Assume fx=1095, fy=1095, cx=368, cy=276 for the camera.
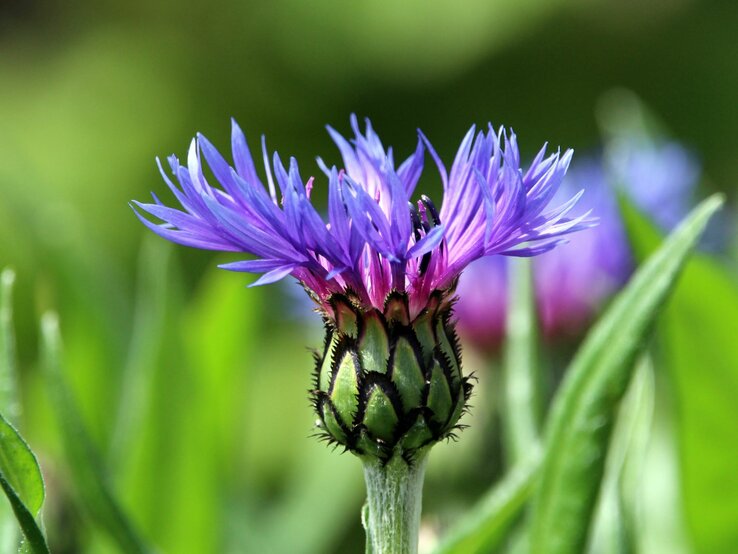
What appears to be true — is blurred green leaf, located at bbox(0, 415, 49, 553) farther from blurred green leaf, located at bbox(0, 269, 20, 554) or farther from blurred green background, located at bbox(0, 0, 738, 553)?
blurred green background, located at bbox(0, 0, 738, 553)

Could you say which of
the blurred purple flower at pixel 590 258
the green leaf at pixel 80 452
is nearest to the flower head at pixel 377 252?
the green leaf at pixel 80 452

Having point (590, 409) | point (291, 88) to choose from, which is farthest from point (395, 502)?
point (291, 88)

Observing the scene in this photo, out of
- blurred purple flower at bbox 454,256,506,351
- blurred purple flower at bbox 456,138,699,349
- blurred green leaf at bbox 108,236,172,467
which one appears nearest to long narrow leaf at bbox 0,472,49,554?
blurred green leaf at bbox 108,236,172,467

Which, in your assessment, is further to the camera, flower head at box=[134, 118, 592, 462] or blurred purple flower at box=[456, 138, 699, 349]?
blurred purple flower at box=[456, 138, 699, 349]

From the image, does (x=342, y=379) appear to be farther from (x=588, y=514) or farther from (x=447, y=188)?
(x=588, y=514)

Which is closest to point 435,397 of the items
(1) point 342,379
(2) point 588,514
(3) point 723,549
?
(1) point 342,379

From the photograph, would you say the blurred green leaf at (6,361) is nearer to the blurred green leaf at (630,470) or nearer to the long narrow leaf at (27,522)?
the long narrow leaf at (27,522)

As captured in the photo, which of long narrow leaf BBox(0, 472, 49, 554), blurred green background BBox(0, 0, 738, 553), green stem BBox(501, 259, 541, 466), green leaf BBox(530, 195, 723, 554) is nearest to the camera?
long narrow leaf BBox(0, 472, 49, 554)
